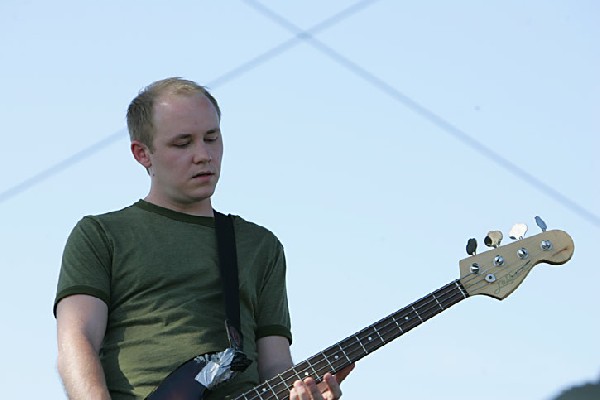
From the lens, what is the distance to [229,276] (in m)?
3.39

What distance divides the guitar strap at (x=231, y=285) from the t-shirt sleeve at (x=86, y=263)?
306 mm

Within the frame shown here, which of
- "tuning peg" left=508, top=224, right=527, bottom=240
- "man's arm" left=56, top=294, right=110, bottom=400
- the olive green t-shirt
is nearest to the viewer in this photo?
"man's arm" left=56, top=294, right=110, bottom=400

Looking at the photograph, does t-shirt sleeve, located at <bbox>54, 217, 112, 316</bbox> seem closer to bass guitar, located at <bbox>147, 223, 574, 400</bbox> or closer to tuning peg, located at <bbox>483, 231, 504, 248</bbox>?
bass guitar, located at <bbox>147, 223, 574, 400</bbox>

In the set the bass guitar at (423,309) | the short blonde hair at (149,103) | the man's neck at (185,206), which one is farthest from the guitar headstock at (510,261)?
the short blonde hair at (149,103)

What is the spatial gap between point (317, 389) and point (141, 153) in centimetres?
89

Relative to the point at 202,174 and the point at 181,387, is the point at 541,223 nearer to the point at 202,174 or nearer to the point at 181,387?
the point at 202,174

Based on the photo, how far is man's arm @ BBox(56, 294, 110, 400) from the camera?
3.14m

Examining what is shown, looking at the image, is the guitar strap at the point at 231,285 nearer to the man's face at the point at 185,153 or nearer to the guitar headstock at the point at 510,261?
the man's face at the point at 185,153

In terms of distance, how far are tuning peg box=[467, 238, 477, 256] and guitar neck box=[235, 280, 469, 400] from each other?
173 millimetres

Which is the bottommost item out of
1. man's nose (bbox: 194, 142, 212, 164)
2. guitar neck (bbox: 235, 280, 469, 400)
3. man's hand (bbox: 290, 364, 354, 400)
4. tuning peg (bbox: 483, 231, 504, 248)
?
man's hand (bbox: 290, 364, 354, 400)

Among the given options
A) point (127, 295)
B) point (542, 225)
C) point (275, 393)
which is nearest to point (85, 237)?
point (127, 295)

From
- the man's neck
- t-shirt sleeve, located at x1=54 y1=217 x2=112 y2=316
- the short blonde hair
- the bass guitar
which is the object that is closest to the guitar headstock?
the bass guitar

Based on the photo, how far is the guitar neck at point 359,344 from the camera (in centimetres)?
333

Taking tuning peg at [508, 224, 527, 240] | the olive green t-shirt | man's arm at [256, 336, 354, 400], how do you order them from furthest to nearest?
tuning peg at [508, 224, 527, 240]
man's arm at [256, 336, 354, 400]
the olive green t-shirt
